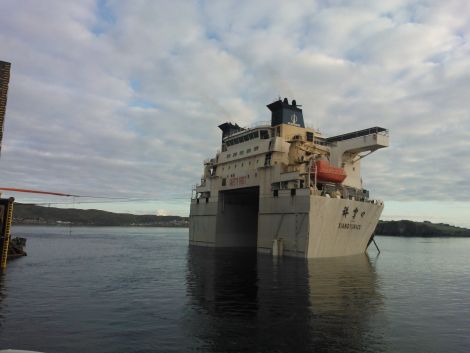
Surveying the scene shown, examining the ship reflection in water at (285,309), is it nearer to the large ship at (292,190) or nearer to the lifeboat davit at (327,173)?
the large ship at (292,190)

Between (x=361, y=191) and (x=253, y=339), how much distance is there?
122 ft

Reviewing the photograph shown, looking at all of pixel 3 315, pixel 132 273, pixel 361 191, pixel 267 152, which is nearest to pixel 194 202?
pixel 267 152

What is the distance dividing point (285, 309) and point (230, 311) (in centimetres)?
257

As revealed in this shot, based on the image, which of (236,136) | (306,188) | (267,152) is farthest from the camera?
(236,136)

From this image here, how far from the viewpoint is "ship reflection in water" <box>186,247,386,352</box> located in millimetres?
13336

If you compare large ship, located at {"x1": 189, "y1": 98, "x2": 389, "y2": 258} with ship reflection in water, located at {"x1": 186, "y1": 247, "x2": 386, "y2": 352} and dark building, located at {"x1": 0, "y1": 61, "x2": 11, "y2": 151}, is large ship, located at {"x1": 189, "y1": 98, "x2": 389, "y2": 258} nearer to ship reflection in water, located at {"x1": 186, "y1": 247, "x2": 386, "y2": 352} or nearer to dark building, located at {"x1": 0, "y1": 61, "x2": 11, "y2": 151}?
ship reflection in water, located at {"x1": 186, "y1": 247, "x2": 386, "y2": 352}

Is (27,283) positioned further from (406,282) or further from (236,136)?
(236,136)

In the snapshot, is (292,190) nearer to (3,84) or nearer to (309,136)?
(309,136)

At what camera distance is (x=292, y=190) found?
4075cm

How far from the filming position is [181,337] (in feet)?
44.7

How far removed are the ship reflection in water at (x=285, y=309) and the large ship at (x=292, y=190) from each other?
22.7ft

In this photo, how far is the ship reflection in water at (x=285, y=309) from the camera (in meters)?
13.3

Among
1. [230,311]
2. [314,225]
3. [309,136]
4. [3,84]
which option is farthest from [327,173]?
[3,84]

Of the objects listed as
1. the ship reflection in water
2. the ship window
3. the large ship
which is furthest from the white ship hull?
the ship window
